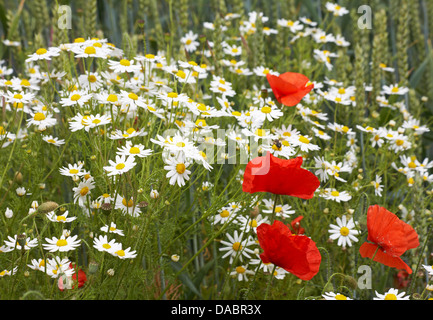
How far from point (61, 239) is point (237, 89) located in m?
0.66

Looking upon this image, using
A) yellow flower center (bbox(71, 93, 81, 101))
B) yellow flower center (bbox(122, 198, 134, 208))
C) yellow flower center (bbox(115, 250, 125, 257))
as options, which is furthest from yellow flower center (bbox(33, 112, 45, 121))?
yellow flower center (bbox(115, 250, 125, 257))

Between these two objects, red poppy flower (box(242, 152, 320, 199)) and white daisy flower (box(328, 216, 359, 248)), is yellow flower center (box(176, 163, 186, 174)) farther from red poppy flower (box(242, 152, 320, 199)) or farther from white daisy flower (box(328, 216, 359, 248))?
white daisy flower (box(328, 216, 359, 248))

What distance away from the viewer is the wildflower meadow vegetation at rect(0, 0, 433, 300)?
0.77 meters

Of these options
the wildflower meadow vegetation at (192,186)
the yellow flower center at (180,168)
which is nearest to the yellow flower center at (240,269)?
the wildflower meadow vegetation at (192,186)

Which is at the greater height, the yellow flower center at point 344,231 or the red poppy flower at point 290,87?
the red poppy flower at point 290,87

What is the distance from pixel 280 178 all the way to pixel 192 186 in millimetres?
413

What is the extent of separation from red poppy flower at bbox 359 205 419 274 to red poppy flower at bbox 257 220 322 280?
10 centimetres

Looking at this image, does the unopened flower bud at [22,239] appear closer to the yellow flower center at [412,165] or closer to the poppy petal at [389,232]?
the poppy petal at [389,232]

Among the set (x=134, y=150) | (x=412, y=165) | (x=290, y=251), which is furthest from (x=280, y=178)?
(x=412, y=165)

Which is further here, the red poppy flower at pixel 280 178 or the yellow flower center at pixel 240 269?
the yellow flower center at pixel 240 269

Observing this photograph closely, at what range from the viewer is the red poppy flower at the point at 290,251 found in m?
0.72

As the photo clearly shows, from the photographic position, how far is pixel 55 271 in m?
0.75

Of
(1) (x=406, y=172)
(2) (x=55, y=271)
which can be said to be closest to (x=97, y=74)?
(2) (x=55, y=271)

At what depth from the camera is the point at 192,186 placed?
112cm
